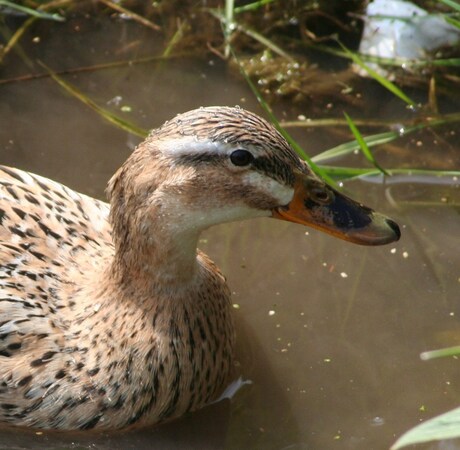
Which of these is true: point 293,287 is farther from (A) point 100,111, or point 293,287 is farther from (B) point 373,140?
(A) point 100,111

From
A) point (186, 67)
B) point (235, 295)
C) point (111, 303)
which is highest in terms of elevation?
point (186, 67)

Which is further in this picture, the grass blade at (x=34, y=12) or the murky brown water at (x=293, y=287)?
the grass blade at (x=34, y=12)

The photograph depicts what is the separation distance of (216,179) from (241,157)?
0.36 ft

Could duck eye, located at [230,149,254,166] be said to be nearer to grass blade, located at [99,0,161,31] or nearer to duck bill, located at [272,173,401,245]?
duck bill, located at [272,173,401,245]

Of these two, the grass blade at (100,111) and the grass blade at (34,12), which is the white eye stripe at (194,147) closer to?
the grass blade at (100,111)

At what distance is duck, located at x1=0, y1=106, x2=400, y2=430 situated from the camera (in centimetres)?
330

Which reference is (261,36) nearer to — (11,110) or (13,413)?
(11,110)

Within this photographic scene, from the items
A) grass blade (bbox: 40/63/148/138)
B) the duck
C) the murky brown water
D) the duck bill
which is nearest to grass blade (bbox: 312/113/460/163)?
the murky brown water

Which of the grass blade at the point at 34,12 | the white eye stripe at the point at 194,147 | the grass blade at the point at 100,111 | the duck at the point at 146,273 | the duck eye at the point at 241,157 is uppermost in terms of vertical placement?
the grass blade at the point at 34,12

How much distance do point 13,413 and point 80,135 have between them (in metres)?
1.91

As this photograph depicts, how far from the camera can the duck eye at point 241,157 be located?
10.7ft

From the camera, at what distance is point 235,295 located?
438 centimetres

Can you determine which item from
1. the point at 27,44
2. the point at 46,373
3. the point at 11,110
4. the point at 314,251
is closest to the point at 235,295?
the point at 314,251

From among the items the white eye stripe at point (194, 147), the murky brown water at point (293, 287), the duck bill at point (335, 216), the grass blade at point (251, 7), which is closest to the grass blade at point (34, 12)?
the murky brown water at point (293, 287)
